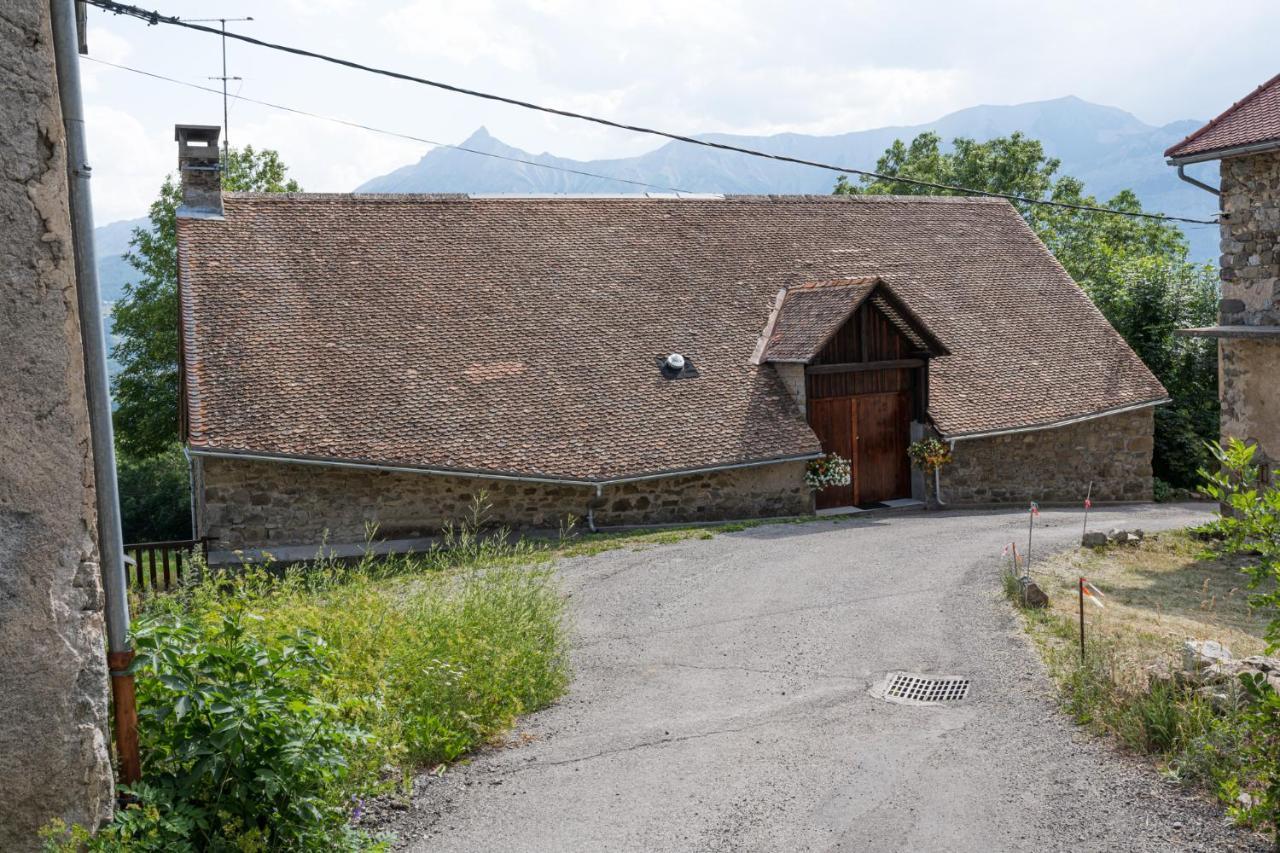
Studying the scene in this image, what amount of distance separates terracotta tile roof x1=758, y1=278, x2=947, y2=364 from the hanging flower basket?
5.78 feet

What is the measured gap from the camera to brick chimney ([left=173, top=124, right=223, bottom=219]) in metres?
18.3

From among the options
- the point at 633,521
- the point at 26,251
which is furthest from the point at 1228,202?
the point at 26,251

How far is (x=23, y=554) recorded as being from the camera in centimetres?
511

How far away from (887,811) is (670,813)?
4.01 ft

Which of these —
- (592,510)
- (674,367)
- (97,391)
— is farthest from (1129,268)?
(97,391)

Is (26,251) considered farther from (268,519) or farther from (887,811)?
(268,519)

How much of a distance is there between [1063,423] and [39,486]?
728 inches

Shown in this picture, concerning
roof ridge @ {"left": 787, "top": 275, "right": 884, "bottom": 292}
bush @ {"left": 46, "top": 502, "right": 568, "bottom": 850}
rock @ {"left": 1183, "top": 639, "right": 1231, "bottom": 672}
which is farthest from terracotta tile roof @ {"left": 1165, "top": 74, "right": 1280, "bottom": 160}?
bush @ {"left": 46, "top": 502, "right": 568, "bottom": 850}

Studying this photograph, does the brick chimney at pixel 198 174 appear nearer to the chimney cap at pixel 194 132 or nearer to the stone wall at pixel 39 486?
the chimney cap at pixel 194 132

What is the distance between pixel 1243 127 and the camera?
48.0 feet

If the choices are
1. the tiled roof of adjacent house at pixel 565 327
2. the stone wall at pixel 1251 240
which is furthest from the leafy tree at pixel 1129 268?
the tiled roof of adjacent house at pixel 565 327

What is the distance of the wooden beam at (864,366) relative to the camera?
19.4 m

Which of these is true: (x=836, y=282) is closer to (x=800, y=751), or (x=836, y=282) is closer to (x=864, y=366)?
(x=864, y=366)

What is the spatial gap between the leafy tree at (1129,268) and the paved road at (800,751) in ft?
26.5
